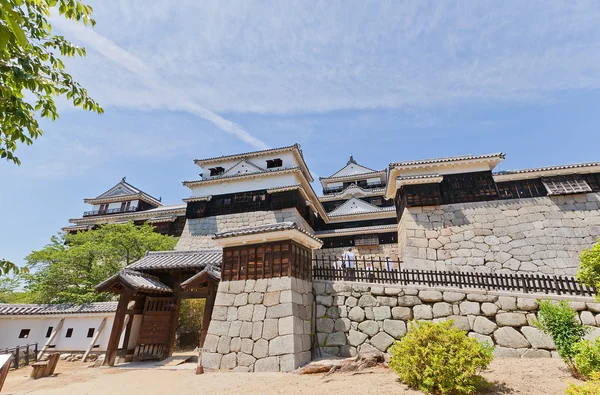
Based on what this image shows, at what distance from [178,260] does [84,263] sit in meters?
10.1

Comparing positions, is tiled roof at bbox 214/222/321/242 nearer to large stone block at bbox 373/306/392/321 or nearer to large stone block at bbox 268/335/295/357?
large stone block at bbox 268/335/295/357

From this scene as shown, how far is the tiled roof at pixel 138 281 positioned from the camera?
34.5 ft

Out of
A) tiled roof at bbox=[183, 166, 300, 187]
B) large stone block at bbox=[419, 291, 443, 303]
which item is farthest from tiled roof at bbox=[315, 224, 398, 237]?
large stone block at bbox=[419, 291, 443, 303]

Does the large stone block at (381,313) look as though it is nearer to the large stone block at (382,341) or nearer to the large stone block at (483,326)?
the large stone block at (382,341)

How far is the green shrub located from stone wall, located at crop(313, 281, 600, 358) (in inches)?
109

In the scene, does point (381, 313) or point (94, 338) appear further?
point (94, 338)

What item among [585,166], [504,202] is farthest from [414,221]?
[585,166]

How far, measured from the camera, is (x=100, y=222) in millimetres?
29578

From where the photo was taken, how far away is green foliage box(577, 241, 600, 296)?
5227 millimetres

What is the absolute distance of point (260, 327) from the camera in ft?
28.0

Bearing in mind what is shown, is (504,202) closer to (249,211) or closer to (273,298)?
(273,298)

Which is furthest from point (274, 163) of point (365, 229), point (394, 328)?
point (394, 328)

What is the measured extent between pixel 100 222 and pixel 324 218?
22952 millimetres

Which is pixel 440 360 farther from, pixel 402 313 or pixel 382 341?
pixel 402 313
